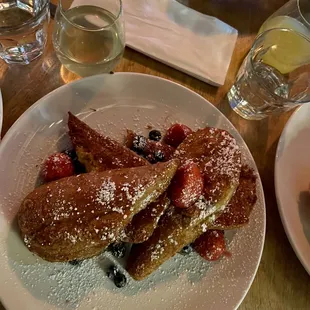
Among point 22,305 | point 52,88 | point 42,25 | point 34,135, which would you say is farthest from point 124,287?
point 42,25

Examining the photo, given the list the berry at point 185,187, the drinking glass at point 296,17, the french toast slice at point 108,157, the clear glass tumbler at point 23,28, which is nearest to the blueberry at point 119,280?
the french toast slice at point 108,157

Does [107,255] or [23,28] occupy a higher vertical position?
[23,28]

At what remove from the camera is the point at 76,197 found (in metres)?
0.96

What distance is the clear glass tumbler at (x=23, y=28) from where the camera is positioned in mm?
1221

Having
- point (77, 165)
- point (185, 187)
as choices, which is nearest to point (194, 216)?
point (185, 187)

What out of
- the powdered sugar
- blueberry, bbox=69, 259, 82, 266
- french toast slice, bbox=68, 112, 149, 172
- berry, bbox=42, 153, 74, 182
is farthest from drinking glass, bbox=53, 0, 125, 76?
blueberry, bbox=69, 259, 82, 266

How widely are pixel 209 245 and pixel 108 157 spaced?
1.03 ft

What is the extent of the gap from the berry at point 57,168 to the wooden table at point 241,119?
179mm

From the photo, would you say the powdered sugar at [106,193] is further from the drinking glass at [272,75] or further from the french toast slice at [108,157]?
the drinking glass at [272,75]

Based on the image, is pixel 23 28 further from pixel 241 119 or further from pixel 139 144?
pixel 241 119

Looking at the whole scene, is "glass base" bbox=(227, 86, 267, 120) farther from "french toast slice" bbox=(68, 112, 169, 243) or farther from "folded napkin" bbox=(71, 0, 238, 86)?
"french toast slice" bbox=(68, 112, 169, 243)

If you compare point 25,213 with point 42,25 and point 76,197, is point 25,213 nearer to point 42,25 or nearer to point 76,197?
point 76,197

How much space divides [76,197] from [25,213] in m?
0.12

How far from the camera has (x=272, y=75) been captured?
1.36 meters
